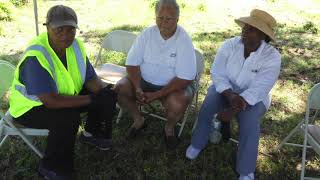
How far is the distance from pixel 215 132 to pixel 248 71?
918mm

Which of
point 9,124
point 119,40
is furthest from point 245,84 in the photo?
point 9,124

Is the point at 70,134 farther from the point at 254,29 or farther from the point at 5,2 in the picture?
the point at 5,2

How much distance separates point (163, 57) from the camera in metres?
4.55

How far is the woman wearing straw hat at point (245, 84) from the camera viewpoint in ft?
13.3

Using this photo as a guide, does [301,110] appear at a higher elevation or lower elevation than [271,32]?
lower

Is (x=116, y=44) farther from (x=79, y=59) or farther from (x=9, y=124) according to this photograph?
(x=9, y=124)

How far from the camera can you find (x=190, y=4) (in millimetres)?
9578

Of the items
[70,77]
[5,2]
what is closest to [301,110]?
[70,77]

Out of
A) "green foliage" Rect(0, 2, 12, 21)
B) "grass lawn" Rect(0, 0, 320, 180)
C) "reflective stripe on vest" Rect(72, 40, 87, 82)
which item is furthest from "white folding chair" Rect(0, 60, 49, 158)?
"green foliage" Rect(0, 2, 12, 21)

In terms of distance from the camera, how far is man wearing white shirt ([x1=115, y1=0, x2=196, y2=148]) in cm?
443

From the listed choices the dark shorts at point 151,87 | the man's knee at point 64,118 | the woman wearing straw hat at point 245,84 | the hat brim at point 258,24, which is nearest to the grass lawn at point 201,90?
the woman wearing straw hat at point 245,84

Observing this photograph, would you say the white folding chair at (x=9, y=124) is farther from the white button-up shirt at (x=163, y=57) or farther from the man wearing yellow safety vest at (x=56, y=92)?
the white button-up shirt at (x=163, y=57)

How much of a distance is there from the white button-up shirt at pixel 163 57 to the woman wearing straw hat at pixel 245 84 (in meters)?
0.34

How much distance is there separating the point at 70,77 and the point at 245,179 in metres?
2.07
